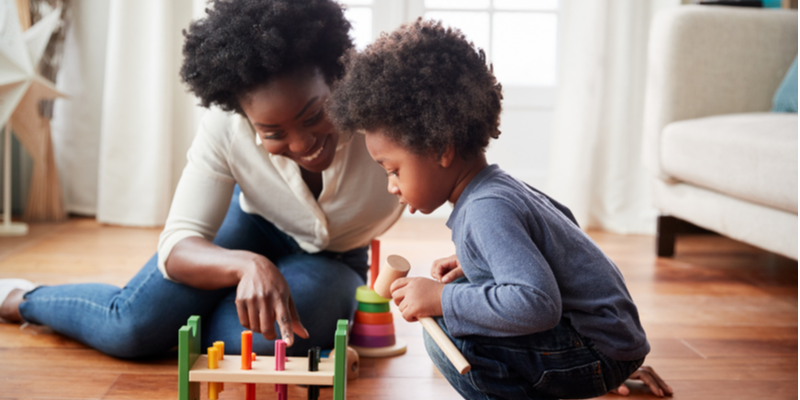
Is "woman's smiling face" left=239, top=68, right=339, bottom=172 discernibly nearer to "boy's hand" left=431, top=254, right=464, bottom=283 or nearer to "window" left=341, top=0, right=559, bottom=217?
"boy's hand" left=431, top=254, right=464, bottom=283

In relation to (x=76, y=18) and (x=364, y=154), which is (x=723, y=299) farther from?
(x=76, y=18)

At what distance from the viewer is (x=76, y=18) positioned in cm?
261

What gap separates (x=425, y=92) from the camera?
0.89 m

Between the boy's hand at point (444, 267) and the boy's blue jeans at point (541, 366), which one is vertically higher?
the boy's hand at point (444, 267)

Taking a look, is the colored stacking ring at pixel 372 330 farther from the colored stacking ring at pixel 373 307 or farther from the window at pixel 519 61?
the window at pixel 519 61

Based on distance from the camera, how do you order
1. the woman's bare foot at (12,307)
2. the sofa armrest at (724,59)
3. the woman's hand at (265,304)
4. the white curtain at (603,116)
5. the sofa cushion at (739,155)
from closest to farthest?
the woman's hand at (265,304) → the woman's bare foot at (12,307) → the sofa cushion at (739,155) → the sofa armrest at (724,59) → the white curtain at (603,116)

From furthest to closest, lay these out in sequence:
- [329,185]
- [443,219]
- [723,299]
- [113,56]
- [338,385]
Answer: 1. [443,219]
2. [113,56]
3. [723,299]
4. [329,185]
5. [338,385]

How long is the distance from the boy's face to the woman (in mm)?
197

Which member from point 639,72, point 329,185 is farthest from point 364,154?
point 639,72

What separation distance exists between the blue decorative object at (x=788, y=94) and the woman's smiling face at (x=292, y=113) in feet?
4.74

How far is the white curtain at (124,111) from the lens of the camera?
2.49 m

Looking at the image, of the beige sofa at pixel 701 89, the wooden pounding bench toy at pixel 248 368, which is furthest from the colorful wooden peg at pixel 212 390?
the beige sofa at pixel 701 89

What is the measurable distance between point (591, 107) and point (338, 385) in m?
2.00

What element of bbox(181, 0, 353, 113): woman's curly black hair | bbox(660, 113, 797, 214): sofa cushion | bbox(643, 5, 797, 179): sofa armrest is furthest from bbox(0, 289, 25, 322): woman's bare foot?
bbox(643, 5, 797, 179): sofa armrest
